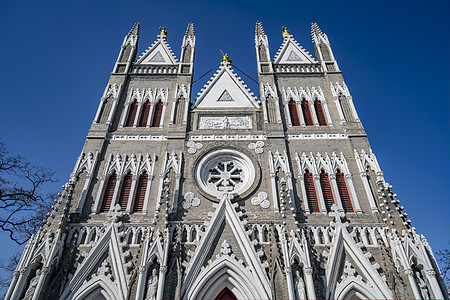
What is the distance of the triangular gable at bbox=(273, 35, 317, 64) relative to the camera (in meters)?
22.6

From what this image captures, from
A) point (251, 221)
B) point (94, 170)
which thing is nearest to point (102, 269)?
point (94, 170)

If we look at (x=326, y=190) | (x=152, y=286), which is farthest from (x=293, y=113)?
(x=152, y=286)

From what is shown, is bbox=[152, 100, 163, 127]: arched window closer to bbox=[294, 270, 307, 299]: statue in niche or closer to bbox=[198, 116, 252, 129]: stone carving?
bbox=[198, 116, 252, 129]: stone carving

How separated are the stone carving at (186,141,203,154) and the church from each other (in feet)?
0.22

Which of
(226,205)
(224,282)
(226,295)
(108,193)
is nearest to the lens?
(226,295)

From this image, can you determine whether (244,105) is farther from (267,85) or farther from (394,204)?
(394,204)

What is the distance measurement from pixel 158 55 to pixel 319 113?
12.2 metres

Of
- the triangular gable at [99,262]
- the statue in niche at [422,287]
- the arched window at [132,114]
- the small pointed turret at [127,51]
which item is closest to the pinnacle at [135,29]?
the small pointed turret at [127,51]

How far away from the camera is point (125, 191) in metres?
15.6

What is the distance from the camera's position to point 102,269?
12.6 m

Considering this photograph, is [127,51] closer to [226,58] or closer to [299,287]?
[226,58]

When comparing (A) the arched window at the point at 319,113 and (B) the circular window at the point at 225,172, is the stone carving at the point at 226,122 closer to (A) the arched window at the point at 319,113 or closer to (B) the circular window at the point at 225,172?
(B) the circular window at the point at 225,172

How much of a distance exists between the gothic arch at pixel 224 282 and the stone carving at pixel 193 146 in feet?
20.0

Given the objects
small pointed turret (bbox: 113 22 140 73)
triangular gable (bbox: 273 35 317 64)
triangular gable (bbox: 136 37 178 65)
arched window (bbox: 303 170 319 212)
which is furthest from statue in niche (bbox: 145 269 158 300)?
triangular gable (bbox: 273 35 317 64)
